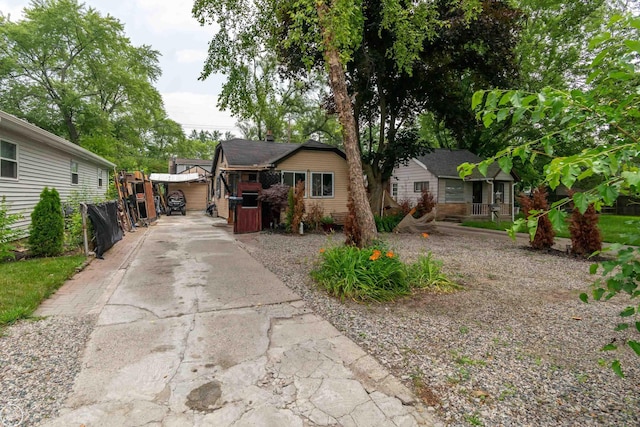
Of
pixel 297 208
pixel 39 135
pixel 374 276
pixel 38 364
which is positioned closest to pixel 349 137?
pixel 374 276

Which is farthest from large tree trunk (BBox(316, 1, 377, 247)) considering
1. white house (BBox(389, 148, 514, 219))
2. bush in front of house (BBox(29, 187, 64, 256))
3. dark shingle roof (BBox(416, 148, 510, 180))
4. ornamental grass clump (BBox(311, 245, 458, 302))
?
dark shingle roof (BBox(416, 148, 510, 180))

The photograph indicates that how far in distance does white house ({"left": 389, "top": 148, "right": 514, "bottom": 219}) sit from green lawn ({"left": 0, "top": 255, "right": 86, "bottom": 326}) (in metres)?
15.3

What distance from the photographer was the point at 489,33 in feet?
34.7

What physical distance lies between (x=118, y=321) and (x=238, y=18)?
7.58 meters

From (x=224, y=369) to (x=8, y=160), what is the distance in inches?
354

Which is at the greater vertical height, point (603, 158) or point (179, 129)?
point (179, 129)

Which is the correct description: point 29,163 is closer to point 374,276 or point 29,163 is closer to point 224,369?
point 224,369

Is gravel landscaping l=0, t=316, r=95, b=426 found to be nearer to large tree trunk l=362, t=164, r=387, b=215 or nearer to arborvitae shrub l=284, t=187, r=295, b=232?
arborvitae shrub l=284, t=187, r=295, b=232

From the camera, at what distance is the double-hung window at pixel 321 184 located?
13.9 meters

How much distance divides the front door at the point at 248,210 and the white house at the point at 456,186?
901cm

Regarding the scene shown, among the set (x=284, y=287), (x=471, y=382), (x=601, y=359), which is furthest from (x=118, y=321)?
(x=601, y=359)

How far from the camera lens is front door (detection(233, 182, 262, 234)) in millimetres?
11648

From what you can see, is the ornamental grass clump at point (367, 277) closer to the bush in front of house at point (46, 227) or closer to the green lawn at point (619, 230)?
the green lawn at point (619, 230)

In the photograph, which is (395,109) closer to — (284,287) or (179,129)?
(284,287)
